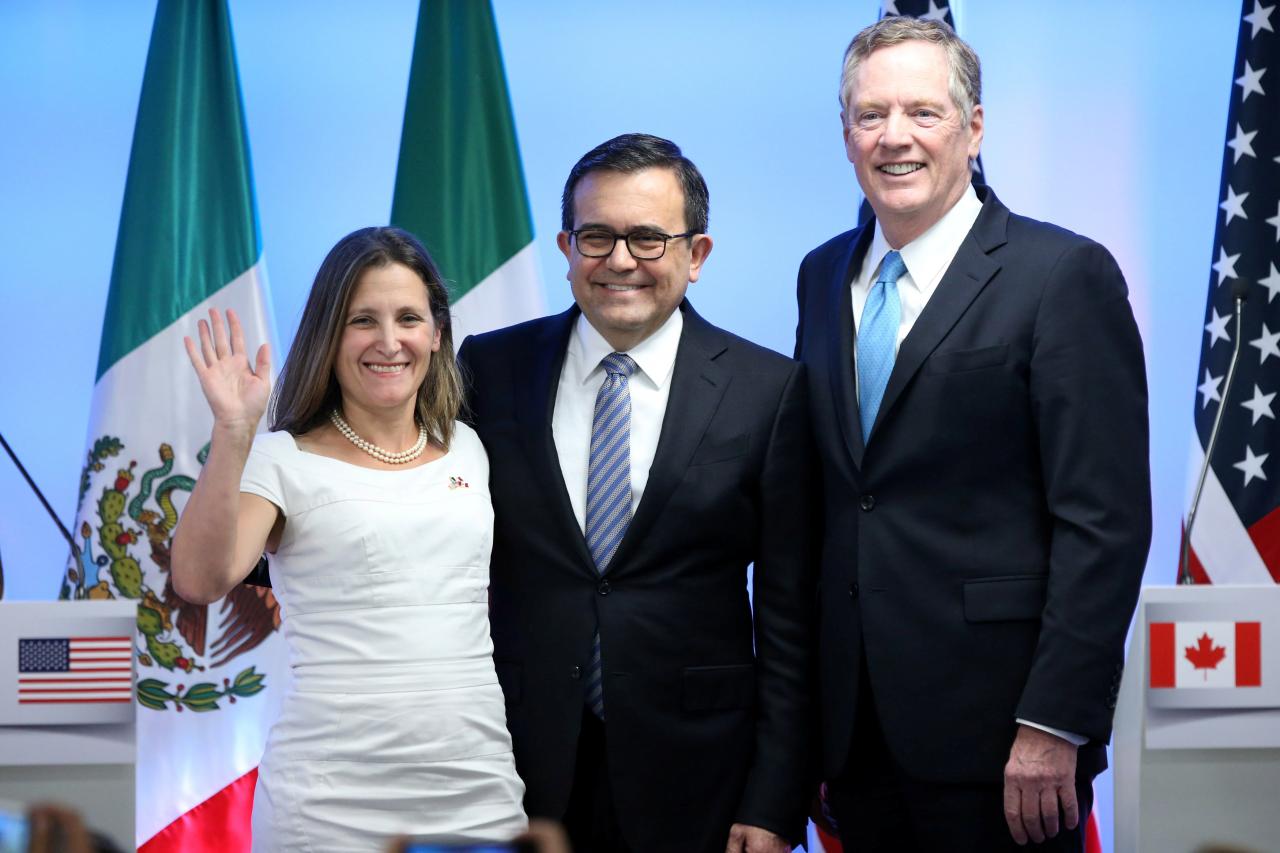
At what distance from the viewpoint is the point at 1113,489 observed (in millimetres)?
2070

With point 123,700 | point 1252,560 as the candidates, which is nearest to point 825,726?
point 123,700

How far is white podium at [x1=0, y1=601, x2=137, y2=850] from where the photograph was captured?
2586 mm

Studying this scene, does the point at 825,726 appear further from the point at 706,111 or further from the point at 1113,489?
the point at 706,111

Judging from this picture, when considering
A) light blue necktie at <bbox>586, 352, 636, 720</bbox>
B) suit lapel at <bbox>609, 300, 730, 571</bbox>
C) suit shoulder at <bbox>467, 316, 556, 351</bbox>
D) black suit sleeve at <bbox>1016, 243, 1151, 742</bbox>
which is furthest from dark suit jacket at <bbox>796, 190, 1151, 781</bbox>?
suit shoulder at <bbox>467, 316, 556, 351</bbox>

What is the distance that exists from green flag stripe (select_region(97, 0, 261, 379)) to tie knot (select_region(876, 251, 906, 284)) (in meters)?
2.10

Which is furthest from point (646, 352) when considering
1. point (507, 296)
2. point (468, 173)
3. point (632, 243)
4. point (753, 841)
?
point (468, 173)

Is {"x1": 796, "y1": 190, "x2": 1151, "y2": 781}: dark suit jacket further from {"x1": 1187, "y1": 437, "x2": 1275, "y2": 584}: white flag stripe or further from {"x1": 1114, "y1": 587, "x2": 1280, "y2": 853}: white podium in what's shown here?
{"x1": 1187, "y1": 437, "x2": 1275, "y2": 584}: white flag stripe

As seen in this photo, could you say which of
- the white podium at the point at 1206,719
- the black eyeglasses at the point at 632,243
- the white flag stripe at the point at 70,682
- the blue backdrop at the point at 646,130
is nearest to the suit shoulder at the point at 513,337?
the black eyeglasses at the point at 632,243

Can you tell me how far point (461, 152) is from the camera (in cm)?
388

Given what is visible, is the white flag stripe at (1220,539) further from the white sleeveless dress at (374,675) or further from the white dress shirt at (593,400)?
the white sleeveless dress at (374,675)

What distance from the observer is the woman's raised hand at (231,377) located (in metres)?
1.91

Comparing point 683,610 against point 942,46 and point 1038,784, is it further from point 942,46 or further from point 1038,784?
point 942,46

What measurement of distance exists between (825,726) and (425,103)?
2338mm

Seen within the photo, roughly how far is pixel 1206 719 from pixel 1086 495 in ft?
2.81
